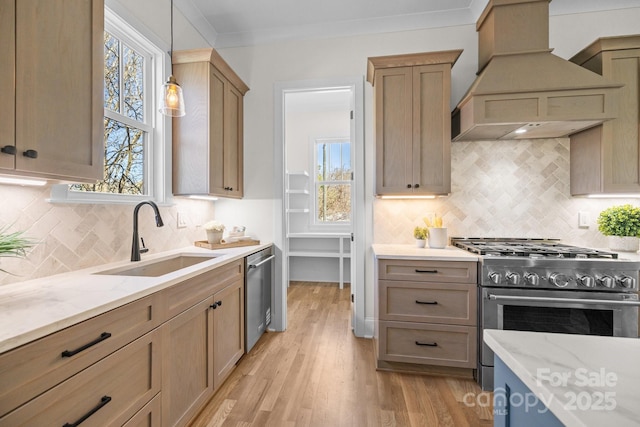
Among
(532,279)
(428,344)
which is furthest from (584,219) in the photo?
(428,344)

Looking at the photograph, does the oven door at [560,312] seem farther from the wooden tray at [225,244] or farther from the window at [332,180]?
the window at [332,180]

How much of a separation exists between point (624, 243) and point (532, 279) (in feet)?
3.29

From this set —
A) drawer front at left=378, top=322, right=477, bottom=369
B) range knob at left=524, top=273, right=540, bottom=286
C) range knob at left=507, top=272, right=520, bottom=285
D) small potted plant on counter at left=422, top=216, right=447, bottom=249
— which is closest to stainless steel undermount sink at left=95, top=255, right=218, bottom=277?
drawer front at left=378, top=322, right=477, bottom=369

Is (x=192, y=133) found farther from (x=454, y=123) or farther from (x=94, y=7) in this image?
(x=454, y=123)

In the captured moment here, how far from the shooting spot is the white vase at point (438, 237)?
2.47 metres

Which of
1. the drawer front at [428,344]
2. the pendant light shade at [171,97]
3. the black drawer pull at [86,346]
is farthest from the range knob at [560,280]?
the pendant light shade at [171,97]

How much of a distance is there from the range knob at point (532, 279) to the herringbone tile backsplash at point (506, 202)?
779mm

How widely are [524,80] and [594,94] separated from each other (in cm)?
47

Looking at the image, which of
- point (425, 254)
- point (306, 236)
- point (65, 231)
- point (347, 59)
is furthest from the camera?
point (306, 236)

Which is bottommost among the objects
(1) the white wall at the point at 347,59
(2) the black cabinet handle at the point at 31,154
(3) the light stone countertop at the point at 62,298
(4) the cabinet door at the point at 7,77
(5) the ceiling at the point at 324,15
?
(3) the light stone countertop at the point at 62,298

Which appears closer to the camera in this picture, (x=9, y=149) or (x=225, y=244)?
(x=9, y=149)

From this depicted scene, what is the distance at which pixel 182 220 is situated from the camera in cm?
255

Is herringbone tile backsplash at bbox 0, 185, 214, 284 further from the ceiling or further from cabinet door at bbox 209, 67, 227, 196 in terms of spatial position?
the ceiling

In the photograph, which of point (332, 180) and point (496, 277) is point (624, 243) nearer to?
point (496, 277)
